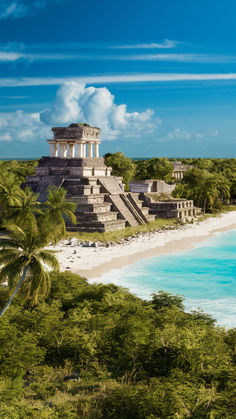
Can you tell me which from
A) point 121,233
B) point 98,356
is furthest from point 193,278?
point 98,356

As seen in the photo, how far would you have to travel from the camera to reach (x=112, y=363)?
16.4 metres

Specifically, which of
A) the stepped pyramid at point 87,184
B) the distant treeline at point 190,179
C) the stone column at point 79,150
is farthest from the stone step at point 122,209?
the distant treeline at point 190,179

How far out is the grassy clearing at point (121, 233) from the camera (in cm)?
4063

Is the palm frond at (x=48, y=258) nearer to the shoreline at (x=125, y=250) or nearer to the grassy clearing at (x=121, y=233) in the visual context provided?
the shoreline at (x=125, y=250)

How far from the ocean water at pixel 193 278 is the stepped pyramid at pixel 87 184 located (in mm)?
9546


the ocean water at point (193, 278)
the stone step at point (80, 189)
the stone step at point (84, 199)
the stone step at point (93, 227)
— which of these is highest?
the stone step at point (80, 189)

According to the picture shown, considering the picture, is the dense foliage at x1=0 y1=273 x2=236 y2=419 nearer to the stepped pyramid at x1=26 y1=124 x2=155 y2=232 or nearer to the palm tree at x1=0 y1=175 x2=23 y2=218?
the palm tree at x1=0 y1=175 x2=23 y2=218

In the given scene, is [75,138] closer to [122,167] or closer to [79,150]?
[79,150]

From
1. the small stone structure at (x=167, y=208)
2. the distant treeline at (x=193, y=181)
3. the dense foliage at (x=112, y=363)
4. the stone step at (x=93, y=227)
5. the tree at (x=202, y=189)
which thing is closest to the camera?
the dense foliage at (x=112, y=363)

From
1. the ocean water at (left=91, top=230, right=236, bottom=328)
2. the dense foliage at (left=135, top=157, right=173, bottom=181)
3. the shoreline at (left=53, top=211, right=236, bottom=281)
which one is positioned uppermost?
the dense foliage at (left=135, top=157, right=173, bottom=181)

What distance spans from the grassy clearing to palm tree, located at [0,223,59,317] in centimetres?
2328

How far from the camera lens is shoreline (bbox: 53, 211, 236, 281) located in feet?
104

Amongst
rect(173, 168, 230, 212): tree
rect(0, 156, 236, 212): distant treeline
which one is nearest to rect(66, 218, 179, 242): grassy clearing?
rect(173, 168, 230, 212): tree

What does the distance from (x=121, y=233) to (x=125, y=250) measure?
567 cm
